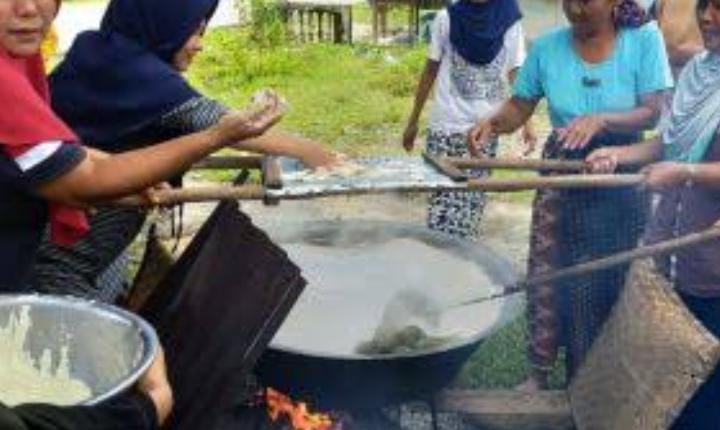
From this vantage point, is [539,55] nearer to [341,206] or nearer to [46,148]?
[46,148]

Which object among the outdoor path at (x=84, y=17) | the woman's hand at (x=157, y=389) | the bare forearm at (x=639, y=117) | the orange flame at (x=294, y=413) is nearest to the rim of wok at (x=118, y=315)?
the woman's hand at (x=157, y=389)

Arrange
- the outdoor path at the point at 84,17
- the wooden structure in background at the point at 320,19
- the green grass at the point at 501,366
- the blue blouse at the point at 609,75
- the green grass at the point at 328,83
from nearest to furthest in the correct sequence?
the blue blouse at the point at 609,75 < the green grass at the point at 501,366 < the green grass at the point at 328,83 < the outdoor path at the point at 84,17 < the wooden structure in background at the point at 320,19

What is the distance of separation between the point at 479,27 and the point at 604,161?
182 cm

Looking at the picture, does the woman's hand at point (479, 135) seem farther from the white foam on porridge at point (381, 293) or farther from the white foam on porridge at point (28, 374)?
the white foam on porridge at point (28, 374)

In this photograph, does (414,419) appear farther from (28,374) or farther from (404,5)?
(404,5)

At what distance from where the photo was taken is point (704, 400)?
3869 millimetres

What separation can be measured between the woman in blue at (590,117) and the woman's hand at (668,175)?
25.8 inches

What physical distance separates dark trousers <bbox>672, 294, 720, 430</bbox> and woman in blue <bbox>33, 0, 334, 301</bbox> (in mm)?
1453

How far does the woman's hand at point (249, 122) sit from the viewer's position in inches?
111

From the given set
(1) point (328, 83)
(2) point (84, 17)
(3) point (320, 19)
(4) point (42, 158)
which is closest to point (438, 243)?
(4) point (42, 158)

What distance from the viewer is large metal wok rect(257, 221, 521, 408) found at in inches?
141

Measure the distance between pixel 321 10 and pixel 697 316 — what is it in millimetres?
11496

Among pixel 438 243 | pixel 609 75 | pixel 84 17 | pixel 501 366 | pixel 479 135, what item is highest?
pixel 609 75

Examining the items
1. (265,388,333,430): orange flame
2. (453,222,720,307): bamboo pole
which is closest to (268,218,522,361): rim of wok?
(453,222,720,307): bamboo pole
